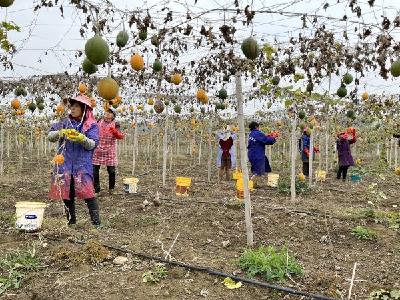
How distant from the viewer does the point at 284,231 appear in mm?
6031

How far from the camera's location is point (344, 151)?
12633mm

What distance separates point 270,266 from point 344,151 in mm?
8946

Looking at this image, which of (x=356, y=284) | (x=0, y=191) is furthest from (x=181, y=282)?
(x=0, y=191)

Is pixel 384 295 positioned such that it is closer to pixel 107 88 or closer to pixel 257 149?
pixel 107 88

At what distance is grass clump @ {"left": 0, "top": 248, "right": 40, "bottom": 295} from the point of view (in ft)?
13.1

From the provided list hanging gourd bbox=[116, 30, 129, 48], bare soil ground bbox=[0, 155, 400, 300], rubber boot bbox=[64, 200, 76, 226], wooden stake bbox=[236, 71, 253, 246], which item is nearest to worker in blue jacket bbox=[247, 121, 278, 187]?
bare soil ground bbox=[0, 155, 400, 300]

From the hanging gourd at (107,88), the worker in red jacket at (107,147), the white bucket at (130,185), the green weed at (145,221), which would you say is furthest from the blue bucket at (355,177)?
the hanging gourd at (107,88)

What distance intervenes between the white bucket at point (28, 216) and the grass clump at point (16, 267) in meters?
0.69

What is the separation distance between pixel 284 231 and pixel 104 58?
3683 mm

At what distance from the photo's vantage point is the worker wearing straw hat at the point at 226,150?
12.5 metres

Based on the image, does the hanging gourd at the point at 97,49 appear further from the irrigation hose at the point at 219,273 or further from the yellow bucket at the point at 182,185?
the yellow bucket at the point at 182,185

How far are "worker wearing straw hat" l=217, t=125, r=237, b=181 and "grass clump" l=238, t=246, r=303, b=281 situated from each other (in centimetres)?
806

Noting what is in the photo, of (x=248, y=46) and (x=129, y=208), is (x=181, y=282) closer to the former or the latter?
(x=248, y=46)

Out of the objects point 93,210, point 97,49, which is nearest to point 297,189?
point 93,210
